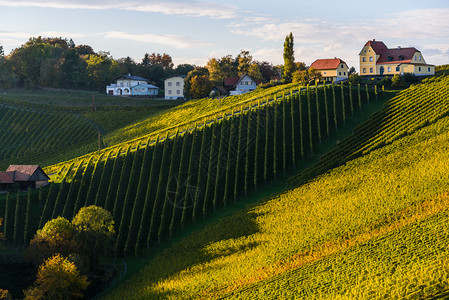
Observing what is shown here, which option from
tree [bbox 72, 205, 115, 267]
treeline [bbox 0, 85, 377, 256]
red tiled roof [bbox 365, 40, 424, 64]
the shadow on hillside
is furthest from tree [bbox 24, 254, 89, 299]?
red tiled roof [bbox 365, 40, 424, 64]

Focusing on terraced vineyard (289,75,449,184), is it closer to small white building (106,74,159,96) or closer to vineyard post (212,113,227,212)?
vineyard post (212,113,227,212)

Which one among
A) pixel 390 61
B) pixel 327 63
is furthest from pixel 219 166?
pixel 390 61

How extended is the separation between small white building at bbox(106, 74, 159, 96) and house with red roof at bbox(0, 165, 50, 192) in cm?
7621

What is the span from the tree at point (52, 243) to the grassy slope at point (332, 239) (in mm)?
8219

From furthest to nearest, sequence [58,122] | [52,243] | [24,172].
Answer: [58,122] → [24,172] → [52,243]

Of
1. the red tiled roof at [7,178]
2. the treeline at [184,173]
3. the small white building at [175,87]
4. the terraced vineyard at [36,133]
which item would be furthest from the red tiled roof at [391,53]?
the red tiled roof at [7,178]

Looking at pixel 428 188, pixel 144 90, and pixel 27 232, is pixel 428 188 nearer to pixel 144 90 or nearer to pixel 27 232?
pixel 27 232

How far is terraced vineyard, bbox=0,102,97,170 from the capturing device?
103562mm

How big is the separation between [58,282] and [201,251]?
1554 cm

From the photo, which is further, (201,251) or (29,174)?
(29,174)

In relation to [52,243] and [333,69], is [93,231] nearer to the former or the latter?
[52,243]

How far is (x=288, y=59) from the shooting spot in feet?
392

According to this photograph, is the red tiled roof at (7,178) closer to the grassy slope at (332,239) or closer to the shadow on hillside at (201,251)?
the shadow on hillside at (201,251)

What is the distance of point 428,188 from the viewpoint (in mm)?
51812
